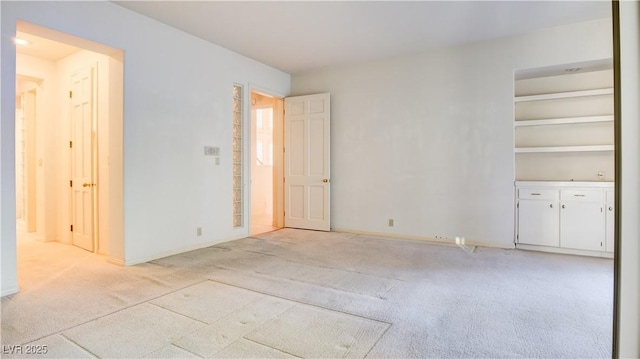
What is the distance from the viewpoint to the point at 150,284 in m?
3.17

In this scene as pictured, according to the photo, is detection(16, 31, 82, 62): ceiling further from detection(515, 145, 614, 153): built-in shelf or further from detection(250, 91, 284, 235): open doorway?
detection(515, 145, 614, 153): built-in shelf

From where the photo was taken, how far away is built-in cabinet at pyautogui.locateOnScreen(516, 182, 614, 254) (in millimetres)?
4215

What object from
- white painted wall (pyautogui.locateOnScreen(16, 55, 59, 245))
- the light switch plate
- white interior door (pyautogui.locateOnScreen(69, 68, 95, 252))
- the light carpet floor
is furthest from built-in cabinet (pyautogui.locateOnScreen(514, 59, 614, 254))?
white painted wall (pyautogui.locateOnScreen(16, 55, 59, 245))

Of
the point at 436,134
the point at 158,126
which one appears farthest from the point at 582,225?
the point at 158,126

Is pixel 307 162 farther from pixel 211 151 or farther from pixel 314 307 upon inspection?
pixel 314 307

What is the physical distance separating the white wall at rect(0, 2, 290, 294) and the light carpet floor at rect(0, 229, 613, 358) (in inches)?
21.2

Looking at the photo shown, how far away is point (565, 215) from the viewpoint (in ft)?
14.4

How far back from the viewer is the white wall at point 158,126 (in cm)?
294

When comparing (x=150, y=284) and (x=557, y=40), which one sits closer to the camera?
(x=150, y=284)

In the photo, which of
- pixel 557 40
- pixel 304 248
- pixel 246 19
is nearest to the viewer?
pixel 246 19

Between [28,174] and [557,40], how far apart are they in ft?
26.7

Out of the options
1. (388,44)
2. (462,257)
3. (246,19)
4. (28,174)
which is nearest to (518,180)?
(462,257)

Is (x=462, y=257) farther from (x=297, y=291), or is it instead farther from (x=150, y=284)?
(x=150, y=284)

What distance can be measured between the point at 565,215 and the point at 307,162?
3.94 m
